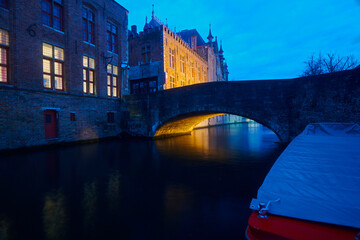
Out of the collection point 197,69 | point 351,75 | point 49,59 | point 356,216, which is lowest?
point 356,216

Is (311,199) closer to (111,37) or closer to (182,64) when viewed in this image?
(111,37)

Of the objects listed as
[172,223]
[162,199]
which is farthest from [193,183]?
[172,223]

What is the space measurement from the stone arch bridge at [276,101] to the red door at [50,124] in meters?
6.31

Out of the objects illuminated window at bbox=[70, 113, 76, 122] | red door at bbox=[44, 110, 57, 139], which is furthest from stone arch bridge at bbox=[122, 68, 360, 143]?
red door at bbox=[44, 110, 57, 139]

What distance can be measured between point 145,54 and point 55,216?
75.5 feet

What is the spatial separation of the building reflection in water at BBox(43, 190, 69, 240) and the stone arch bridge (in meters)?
9.79

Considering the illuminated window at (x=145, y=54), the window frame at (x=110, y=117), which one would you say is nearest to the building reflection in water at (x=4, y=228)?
the window frame at (x=110, y=117)

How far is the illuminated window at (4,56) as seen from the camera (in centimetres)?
1008

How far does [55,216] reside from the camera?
344 centimetres

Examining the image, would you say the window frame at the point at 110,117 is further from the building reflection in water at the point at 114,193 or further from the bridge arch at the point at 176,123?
the building reflection in water at the point at 114,193

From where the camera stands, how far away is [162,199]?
13.7ft

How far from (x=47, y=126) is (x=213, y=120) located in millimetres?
29105

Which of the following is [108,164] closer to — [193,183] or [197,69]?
[193,183]

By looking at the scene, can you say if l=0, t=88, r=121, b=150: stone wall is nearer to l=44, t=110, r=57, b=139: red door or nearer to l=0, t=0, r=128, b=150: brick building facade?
l=0, t=0, r=128, b=150: brick building facade
